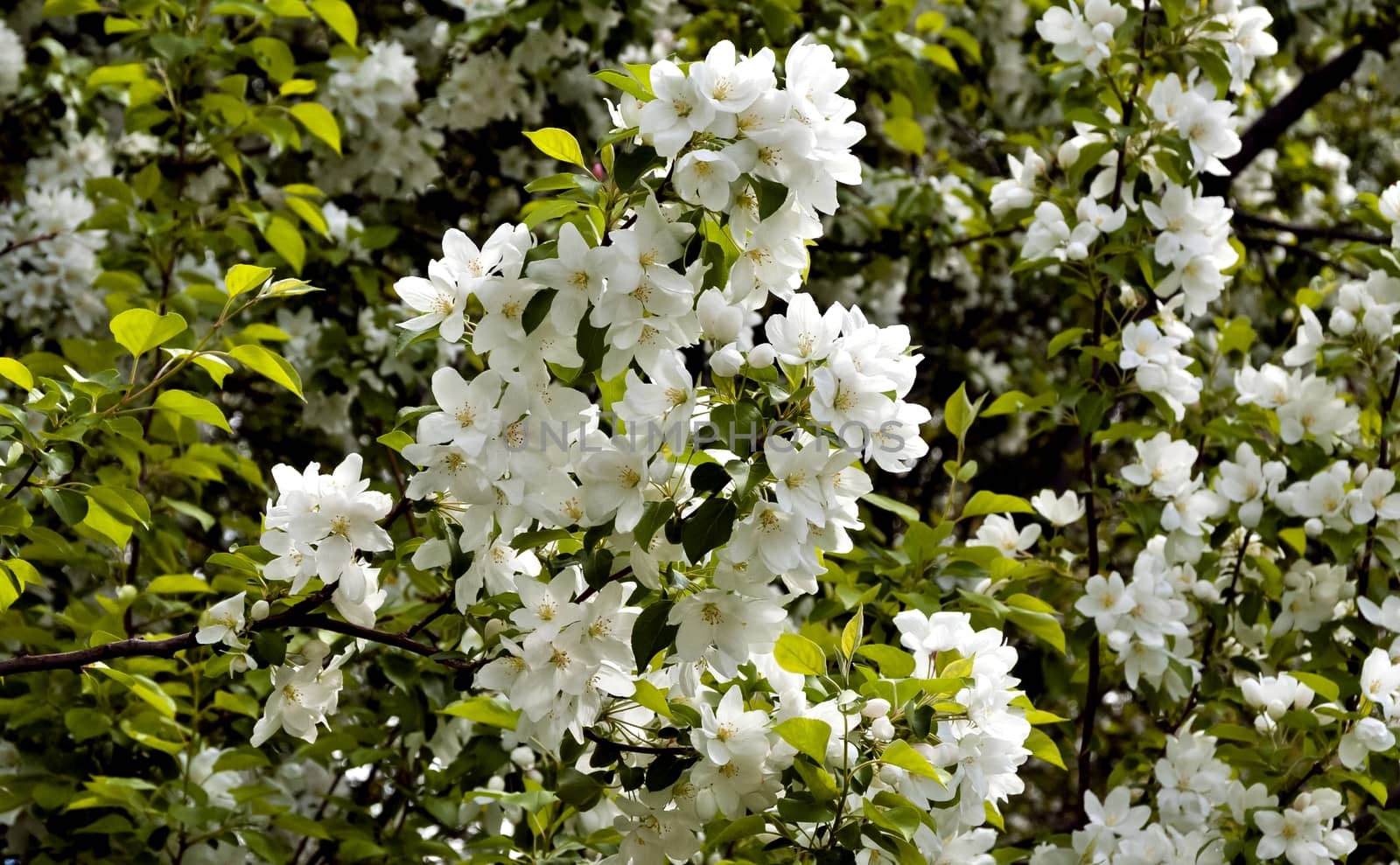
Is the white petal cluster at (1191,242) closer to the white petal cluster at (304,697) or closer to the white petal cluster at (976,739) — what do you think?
the white petal cluster at (976,739)

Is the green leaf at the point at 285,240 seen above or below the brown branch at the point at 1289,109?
below

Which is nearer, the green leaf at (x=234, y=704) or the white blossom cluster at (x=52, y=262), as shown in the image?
the green leaf at (x=234, y=704)

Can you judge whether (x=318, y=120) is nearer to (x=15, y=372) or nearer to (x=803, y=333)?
(x=15, y=372)

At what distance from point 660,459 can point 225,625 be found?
62 cm

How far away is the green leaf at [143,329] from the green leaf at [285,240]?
44.9 inches

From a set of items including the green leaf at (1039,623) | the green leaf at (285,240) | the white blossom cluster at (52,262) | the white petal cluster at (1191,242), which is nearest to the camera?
the green leaf at (1039,623)

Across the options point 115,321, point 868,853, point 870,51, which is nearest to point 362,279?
point 870,51

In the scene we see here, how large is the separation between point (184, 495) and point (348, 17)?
4.76 feet

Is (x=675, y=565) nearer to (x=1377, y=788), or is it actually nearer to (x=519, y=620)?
(x=519, y=620)

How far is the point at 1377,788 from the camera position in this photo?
7.13 ft

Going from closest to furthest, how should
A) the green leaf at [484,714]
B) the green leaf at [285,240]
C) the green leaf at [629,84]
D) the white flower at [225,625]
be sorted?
1. the green leaf at [629,84]
2. the white flower at [225,625]
3. the green leaf at [484,714]
4. the green leaf at [285,240]

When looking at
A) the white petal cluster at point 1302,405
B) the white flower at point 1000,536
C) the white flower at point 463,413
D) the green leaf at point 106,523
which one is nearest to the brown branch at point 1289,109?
the white petal cluster at point 1302,405

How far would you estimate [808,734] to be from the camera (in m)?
1.63

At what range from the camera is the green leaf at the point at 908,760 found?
5.29ft
